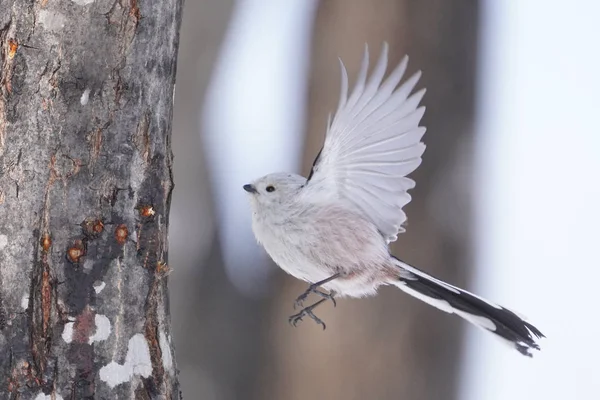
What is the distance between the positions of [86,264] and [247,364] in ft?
7.60

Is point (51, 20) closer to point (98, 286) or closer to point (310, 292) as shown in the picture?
point (98, 286)

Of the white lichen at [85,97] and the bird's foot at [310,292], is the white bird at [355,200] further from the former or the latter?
the white lichen at [85,97]

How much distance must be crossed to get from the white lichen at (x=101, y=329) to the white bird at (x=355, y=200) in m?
0.58

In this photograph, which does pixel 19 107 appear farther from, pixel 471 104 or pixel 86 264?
pixel 471 104

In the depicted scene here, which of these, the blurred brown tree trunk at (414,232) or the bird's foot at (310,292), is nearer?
the bird's foot at (310,292)

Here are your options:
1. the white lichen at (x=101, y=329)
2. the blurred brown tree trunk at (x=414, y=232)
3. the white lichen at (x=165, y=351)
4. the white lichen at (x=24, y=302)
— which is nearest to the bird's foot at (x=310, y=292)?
the white lichen at (x=165, y=351)

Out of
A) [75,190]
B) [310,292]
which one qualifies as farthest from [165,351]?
[310,292]

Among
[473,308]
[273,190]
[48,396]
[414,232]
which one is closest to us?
[48,396]

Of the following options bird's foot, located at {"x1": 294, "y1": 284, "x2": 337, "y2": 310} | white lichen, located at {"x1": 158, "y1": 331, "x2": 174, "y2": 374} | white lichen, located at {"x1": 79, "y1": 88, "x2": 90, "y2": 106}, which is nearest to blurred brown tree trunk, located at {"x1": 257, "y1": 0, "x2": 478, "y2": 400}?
bird's foot, located at {"x1": 294, "y1": 284, "x2": 337, "y2": 310}

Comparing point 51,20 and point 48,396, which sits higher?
point 51,20

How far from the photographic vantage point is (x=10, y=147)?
1447 millimetres

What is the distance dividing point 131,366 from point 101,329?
0.10 meters

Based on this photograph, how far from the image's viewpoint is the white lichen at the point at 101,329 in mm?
1490

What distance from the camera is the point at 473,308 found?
7.17 feet
